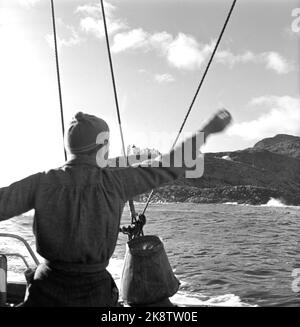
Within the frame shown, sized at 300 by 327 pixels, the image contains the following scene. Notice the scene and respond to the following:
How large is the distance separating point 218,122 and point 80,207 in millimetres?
843

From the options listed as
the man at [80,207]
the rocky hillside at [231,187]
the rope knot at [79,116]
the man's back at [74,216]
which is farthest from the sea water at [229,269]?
the rocky hillside at [231,187]

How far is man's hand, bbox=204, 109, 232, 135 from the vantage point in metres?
2.41

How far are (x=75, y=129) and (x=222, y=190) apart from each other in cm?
14544

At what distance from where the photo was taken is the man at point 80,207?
7.46 feet

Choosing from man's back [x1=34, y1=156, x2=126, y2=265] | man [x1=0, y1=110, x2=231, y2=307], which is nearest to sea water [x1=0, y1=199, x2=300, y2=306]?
man [x1=0, y1=110, x2=231, y2=307]

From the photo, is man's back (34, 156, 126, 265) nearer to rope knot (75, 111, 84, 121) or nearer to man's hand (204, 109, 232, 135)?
rope knot (75, 111, 84, 121)

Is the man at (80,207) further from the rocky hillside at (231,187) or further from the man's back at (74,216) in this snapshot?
the rocky hillside at (231,187)

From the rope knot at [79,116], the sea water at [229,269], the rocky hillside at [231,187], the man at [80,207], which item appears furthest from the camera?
the rocky hillside at [231,187]

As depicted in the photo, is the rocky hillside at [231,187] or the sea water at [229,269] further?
the rocky hillside at [231,187]

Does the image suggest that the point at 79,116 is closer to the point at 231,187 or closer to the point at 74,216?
the point at 74,216

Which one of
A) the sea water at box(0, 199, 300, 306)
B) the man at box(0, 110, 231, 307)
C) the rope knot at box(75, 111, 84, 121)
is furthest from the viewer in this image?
the sea water at box(0, 199, 300, 306)
